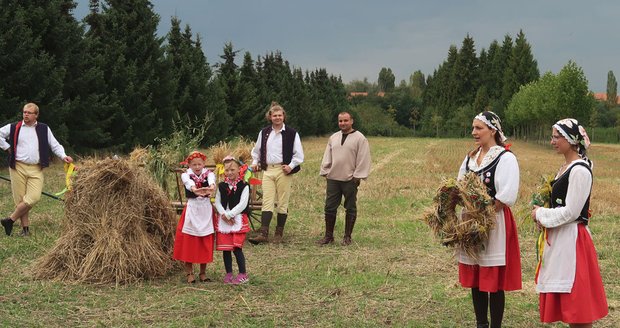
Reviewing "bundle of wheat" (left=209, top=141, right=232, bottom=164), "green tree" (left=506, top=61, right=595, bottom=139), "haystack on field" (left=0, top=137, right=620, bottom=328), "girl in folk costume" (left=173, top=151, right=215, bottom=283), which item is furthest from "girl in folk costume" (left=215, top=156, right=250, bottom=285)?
"green tree" (left=506, top=61, right=595, bottom=139)

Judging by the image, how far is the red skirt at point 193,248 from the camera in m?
6.61

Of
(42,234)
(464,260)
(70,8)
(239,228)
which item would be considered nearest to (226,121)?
(70,8)

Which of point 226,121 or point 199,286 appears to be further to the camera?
point 226,121

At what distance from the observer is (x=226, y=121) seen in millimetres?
36000

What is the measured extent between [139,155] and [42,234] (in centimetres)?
191

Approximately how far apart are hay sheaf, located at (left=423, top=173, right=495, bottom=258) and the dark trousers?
4231mm

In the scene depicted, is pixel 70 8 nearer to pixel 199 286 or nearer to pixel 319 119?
pixel 199 286

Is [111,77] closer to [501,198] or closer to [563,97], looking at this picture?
[501,198]

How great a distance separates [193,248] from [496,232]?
10.9 feet

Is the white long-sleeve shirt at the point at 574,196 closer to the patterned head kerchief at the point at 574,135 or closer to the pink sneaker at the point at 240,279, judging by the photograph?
the patterned head kerchief at the point at 574,135

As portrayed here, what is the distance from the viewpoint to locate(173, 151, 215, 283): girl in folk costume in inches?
261

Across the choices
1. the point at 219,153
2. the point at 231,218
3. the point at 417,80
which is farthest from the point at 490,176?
the point at 417,80

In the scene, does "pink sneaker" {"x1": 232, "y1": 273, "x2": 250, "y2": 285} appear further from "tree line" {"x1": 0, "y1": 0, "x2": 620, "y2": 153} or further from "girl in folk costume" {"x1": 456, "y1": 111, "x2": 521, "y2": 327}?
"tree line" {"x1": 0, "y1": 0, "x2": 620, "y2": 153}

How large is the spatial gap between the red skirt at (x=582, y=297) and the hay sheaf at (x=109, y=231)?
4116mm
